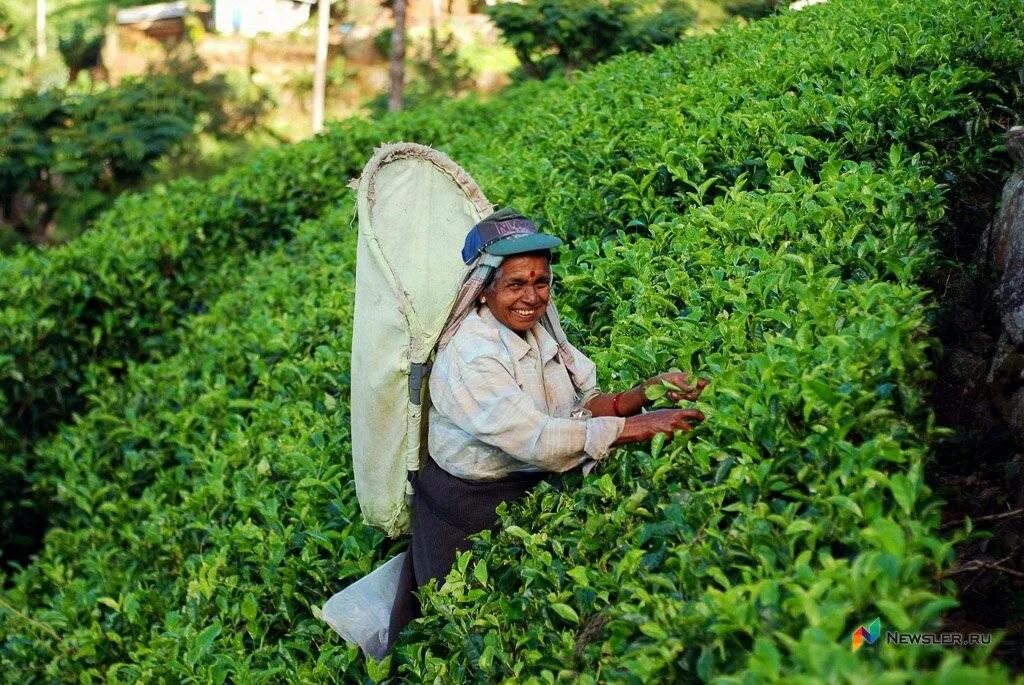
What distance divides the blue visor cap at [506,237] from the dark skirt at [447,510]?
70 cm

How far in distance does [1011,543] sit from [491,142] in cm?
545

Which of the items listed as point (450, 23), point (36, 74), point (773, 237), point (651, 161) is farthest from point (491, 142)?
point (36, 74)

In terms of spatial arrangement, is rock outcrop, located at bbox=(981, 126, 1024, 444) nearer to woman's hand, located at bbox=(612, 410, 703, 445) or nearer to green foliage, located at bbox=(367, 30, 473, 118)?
woman's hand, located at bbox=(612, 410, 703, 445)

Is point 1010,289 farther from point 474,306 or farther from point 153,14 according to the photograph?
point 153,14

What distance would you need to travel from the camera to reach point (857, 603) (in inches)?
88.0

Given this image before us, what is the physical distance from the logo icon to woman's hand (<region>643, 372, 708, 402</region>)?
1034 mm

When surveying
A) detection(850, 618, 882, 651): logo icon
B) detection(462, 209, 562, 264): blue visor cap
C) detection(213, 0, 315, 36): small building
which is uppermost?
detection(462, 209, 562, 264): blue visor cap

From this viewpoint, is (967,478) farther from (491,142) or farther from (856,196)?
(491,142)

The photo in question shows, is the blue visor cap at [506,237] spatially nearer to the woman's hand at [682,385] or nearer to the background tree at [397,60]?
the woman's hand at [682,385]

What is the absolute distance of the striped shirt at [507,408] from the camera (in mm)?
3209

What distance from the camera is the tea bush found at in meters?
2.54

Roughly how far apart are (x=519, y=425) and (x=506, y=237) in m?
0.57

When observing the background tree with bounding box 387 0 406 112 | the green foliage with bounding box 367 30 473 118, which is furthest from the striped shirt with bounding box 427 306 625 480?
the green foliage with bounding box 367 30 473 118

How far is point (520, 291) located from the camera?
3.41 metres
